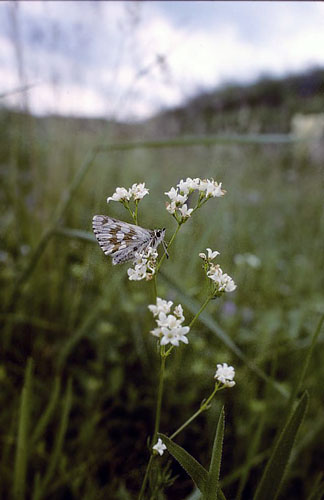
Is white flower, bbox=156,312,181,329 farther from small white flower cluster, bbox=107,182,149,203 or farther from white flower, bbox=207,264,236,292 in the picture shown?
small white flower cluster, bbox=107,182,149,203

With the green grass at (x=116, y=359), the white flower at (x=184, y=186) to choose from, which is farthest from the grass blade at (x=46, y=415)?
the white flower at (x=184, y=186)

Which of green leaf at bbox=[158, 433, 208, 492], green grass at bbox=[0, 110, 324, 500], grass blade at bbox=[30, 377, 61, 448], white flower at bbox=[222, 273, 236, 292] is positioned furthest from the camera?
green grass at bbox=[0, 110, 324, 500]

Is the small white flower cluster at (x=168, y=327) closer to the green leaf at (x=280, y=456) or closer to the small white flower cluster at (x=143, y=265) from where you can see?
the small white flower cluster at (x=143, y=265)

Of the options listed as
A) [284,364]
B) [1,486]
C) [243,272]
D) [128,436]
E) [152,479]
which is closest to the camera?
[152,479]

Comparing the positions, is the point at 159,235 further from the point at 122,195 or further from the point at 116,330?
the point at 116,330

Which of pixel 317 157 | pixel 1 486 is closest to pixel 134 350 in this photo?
pixel 1 486

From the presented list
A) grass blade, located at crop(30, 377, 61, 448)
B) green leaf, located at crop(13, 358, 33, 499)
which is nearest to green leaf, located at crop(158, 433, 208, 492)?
green leaf, located at crop(13, 358, 33, 499)

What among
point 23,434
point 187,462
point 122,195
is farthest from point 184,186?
point 23,434

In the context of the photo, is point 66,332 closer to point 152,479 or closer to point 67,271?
point 67,271
